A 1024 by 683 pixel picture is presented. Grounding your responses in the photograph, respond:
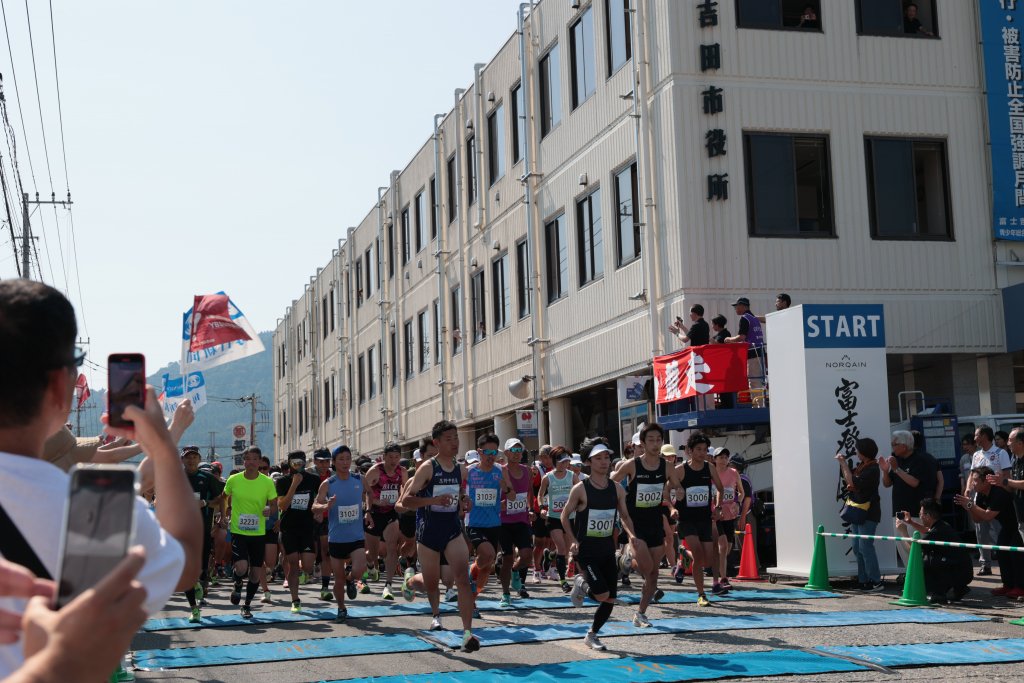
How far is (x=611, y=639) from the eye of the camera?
12.2 meters

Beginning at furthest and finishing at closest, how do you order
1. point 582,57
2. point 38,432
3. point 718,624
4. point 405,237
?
point 405,237, point 582,57, point 718,624, point 38,432

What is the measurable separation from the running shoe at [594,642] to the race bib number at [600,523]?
3.09 ft

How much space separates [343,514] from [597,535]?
5226 mm

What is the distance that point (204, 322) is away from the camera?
16328 millimetres

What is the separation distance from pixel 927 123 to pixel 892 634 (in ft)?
47.5

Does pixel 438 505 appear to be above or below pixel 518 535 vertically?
above

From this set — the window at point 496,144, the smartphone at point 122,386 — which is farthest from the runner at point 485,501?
the window at point 496,144

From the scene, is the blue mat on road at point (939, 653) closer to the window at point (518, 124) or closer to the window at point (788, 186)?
the window at point (788, 186)

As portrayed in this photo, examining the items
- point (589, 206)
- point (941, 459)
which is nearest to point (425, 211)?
point (589, 206)

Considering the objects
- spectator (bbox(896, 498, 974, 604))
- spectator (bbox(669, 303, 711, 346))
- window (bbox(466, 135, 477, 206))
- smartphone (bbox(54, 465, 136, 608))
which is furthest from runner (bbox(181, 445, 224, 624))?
window (bbox(466, 135, 477, 206))

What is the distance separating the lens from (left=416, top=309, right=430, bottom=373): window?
4050 centimetres

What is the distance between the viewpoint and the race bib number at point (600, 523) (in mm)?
12055

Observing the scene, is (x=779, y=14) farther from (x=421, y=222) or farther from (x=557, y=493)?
(x=421, y=222)

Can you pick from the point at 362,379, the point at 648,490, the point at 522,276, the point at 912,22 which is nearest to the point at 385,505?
the point at 648,490
